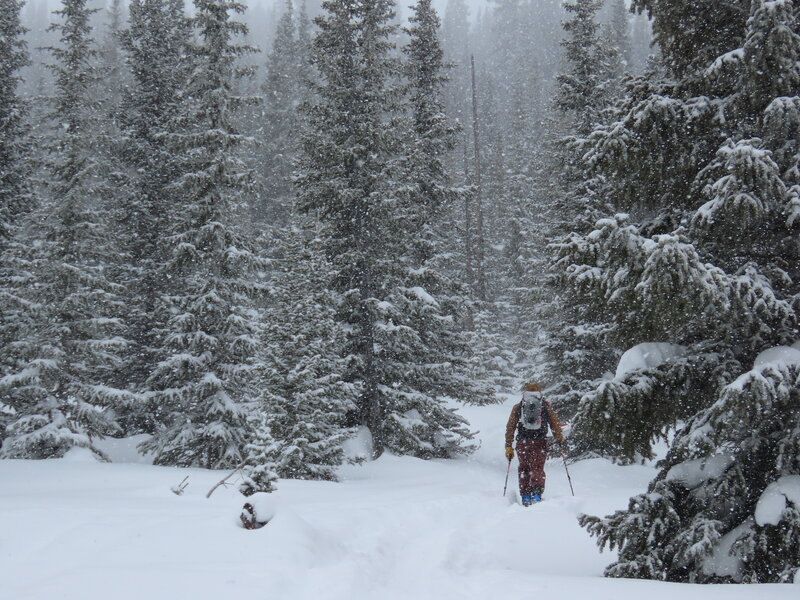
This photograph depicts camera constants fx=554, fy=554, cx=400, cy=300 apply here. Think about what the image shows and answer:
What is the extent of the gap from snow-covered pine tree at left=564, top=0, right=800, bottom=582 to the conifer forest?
0.03 metres

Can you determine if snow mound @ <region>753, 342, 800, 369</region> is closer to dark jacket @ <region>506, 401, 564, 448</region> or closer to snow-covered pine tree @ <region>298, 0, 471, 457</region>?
dark jacket @ <region>506, 401, 564, 448</region>

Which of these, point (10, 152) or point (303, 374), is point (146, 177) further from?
point (303, 374)

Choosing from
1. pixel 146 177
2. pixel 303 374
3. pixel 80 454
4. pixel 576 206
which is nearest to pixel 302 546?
pixel 303 374

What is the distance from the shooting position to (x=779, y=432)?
522 centimetres

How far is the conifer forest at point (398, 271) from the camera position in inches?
208

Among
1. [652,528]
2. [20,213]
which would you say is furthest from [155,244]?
[652,528]

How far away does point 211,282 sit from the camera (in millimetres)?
16484

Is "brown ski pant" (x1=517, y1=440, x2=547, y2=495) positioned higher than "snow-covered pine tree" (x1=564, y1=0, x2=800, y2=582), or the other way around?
"snow-covered pine tree" (x1=564, y1=0, x2=800, y2=582)

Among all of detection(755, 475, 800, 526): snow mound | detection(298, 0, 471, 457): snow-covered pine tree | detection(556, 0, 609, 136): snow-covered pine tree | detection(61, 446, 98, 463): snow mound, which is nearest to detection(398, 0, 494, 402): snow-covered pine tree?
detection(298, 0, 471, 457): snow-covered pine tree

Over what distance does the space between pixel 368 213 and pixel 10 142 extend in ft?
41.6

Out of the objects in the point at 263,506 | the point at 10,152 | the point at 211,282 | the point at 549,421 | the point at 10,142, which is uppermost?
the point at 10,142

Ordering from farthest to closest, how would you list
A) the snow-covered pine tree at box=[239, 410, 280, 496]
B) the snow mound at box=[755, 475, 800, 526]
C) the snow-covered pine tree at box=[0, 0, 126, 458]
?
the snow-covered pine tree at box=[0, 0, 126, 458], the snow-covered pine tree at box=[239, 410, 280, 496], the snow mound at box=[755, 475, 800, 526]

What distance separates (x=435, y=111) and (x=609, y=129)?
12.9 m

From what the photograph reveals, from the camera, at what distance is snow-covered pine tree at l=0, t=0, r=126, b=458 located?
15.9 m
